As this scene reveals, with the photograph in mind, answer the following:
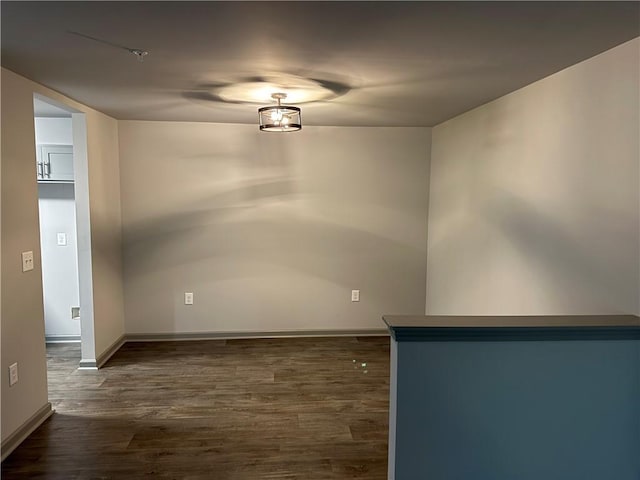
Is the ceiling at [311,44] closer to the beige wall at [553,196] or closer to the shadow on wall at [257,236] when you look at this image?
the beige wall at [553,196]

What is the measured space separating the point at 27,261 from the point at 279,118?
75.2 inches

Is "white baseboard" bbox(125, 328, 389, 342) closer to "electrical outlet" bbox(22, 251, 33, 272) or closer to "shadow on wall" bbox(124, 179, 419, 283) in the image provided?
"shadow on wall" bbox(124, 179, 419, 283)

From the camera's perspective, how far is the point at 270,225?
4.50 metres

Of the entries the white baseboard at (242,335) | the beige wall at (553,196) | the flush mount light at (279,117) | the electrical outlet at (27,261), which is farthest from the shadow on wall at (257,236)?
the electrical outlet at (27,261)

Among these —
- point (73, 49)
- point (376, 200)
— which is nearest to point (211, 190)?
point (376, 200)

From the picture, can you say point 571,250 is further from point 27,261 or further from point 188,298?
point 188,298

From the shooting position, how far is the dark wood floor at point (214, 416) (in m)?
2.45

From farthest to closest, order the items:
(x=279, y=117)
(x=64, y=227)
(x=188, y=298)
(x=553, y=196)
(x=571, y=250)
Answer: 1. (x=188, y=298)
2. (x=64, y=227)
3. (x=279, y=117)
4. (x=553, y=196)
5. (x=571, y=250)

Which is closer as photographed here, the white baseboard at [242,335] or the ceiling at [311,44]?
the ceiling at [311,44]

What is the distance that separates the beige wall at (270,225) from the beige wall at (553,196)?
0.75m

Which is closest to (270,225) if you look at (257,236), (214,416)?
(257,236)

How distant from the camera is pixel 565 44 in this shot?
6.54 ft

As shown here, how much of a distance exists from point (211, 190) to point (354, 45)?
109 inches

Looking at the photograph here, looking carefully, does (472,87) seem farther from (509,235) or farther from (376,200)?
(376,200)
